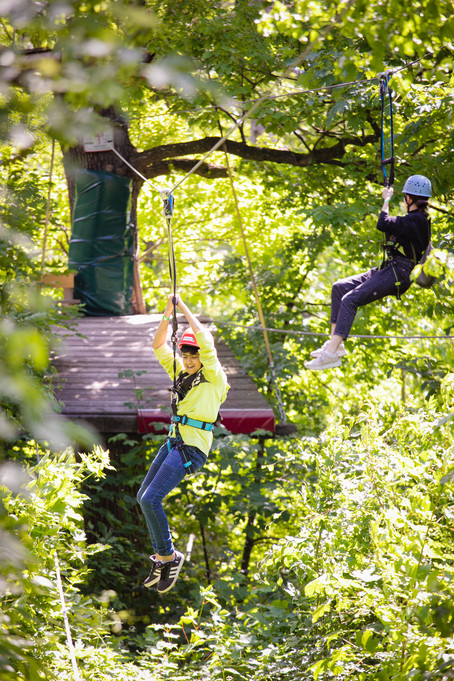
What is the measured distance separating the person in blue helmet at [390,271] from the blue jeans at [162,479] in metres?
1.19

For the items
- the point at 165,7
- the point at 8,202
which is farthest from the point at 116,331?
Result: the point at 8,202

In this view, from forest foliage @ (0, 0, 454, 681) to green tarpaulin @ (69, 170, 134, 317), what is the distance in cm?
139

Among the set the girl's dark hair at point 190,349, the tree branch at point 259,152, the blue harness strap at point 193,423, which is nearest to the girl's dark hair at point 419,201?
the girl's dark hair at point 190,349

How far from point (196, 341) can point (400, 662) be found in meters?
2.13

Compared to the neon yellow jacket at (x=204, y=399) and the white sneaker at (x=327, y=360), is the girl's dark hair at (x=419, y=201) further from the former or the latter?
the neon yellow jacket at (x=204, y=399)

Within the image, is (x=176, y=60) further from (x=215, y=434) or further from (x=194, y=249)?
(x=194, y=249)

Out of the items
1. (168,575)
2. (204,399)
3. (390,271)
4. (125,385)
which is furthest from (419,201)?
(125,385)

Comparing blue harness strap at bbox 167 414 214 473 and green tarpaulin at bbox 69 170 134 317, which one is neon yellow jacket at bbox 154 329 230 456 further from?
green tarpaulin at bbox 69 170 134 317

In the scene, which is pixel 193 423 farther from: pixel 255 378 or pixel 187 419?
pixel 255 378

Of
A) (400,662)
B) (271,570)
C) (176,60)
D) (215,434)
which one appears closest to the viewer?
(176,60)

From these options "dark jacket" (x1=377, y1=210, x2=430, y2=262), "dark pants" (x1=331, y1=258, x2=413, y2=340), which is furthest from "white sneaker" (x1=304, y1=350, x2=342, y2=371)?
"dark jacket" (x1=377, y1=210, x2=430, y2=262)

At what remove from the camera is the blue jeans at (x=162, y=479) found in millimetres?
4562

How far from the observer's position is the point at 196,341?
14.7 feet

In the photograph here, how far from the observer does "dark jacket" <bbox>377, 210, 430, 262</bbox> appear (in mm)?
4984
